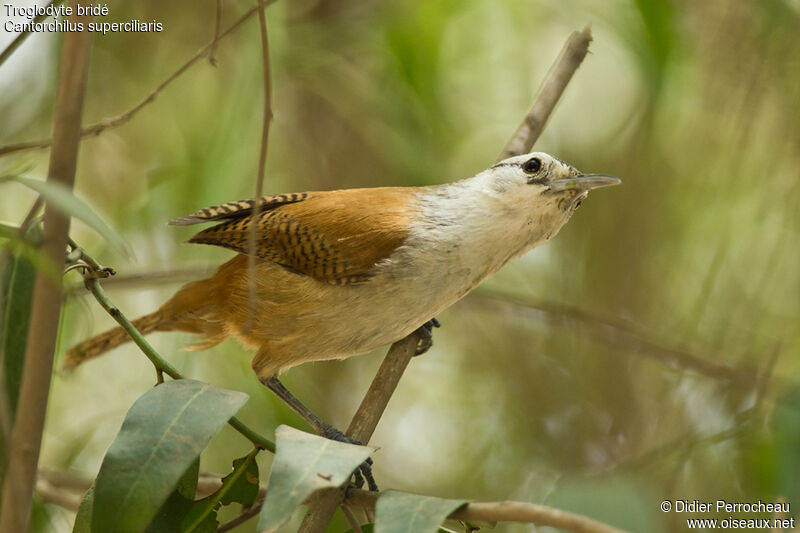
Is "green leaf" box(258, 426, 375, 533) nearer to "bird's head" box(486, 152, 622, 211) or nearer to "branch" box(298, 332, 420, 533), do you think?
"branch" box(298, 332, 420, 533)

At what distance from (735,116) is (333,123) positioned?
5.38ft

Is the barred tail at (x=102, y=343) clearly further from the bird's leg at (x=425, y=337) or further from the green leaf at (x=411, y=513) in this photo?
the green leaf at (x=411, y=513)

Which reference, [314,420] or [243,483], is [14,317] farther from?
[314,420]

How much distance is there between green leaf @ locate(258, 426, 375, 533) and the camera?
116 centimetres

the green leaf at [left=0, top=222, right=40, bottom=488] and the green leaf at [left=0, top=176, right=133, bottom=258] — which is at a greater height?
the green leaf at [left=0, top=176, right=133, bottom=258]

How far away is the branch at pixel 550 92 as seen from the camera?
2.35 meters

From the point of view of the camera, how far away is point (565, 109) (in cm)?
359

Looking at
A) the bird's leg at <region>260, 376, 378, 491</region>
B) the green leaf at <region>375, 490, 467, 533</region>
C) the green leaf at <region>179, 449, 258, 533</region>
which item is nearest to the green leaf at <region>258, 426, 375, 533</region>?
the green leaf at <region>375, 490, 467, 533</region>

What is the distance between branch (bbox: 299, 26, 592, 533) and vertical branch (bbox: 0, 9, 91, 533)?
62cm

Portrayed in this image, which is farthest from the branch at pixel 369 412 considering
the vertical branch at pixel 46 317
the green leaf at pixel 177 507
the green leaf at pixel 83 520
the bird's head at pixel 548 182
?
the vertical branch at pixel 46 317

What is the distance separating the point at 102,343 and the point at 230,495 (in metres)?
0.94

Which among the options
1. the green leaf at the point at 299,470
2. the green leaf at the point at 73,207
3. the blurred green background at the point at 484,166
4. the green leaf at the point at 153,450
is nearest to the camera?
the green leaf at the point at 73,207

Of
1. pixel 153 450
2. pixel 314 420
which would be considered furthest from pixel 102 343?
pixel 153 450

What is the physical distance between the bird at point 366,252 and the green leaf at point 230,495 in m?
0.54
